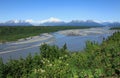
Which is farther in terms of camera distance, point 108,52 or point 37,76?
point 108,52

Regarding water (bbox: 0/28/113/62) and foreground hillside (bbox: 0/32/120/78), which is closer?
foreground hillside (bbox: 0/32/120/78)

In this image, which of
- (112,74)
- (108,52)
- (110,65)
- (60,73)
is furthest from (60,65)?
(108,52)

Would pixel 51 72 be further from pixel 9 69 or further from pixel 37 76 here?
pixel 9 69

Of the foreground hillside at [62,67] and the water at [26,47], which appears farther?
the water at [26,47]

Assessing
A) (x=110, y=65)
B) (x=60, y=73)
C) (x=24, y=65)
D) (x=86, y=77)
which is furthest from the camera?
(x=24, y=65)

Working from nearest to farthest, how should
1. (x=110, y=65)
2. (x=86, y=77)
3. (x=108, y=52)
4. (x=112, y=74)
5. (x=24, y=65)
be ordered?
(x=86, y=77)
(x=112, y=74)
(x=110, y=65)
(x=24, y=65)
(x=108, y=52)

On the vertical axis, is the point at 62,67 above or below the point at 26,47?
above

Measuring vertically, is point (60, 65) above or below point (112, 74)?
above

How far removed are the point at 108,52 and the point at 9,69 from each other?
1878cm

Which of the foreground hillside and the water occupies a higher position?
the foreground hillside

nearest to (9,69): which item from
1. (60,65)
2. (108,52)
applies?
(60,65)

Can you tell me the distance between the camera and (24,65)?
116 feet

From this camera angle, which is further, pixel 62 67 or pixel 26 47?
pixel 26 47

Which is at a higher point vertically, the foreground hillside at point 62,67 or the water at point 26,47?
the foreground hillside at point 62,67
